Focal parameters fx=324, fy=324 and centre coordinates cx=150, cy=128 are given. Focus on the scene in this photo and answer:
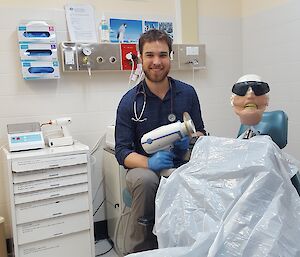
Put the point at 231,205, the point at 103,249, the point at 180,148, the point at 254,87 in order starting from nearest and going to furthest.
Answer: the point at 231,205 → the point at 254,87 → the point at 180,148 → the point at 103,249

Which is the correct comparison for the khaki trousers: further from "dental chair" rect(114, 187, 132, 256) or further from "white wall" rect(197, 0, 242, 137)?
"white wall" rect(197, 0, 242, 137)

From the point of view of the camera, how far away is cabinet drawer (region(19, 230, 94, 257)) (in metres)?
1.84

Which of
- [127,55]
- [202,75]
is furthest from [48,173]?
[202,75]

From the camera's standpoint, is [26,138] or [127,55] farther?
[127,55]

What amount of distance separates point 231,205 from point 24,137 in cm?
143

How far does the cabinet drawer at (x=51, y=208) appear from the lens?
70.2 inches

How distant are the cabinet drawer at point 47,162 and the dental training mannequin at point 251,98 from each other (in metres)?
0.98

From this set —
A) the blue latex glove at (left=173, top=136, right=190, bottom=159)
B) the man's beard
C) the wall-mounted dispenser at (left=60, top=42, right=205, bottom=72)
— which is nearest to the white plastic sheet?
the blue latex glove at (left=173, top=136, right=190, bottom=159)

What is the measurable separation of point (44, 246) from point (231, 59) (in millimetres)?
2122

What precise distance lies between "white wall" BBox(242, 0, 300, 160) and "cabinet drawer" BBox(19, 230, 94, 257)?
1.67 meters

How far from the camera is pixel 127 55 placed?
2.39m

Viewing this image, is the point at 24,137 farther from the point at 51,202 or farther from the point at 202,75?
the point at 202,75

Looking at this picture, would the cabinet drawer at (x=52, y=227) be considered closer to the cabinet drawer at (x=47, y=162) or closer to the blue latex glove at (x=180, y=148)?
the cabinet drawer at (x=47, y=162)

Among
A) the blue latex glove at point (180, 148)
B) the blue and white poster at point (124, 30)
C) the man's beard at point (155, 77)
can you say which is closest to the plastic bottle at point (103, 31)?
the blue and white poster at point (124, 30)
